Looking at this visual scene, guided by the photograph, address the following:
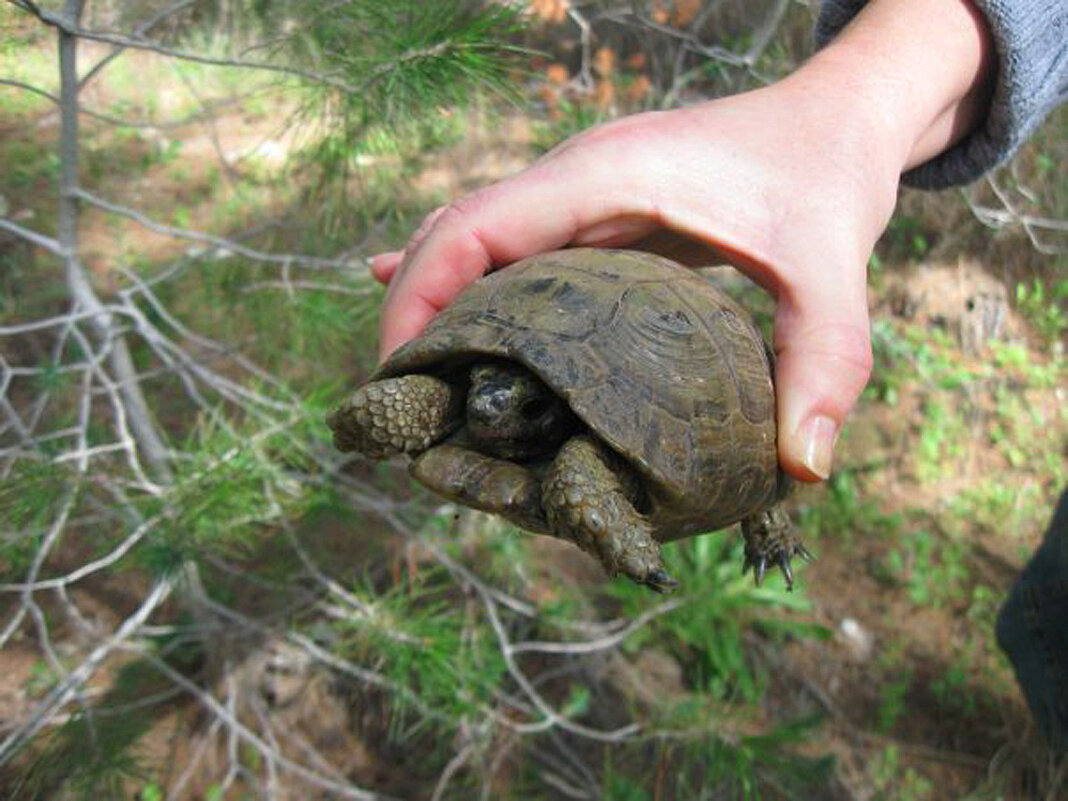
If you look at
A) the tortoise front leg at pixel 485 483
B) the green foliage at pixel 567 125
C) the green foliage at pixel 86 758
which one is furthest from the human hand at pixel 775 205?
the green foliage at pixel 86 758

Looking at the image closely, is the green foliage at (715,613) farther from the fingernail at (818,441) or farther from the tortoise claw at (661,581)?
the tortoise claw at (661,581)

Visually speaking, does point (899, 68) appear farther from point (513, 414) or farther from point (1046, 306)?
point (1046, 306)

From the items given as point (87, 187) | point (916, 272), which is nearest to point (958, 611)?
point (916, 272)

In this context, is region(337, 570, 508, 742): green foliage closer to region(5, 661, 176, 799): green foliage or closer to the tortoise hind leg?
region(5, 661, 176, 799): green foliage

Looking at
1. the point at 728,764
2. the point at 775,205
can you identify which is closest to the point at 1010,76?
the point at 775,205

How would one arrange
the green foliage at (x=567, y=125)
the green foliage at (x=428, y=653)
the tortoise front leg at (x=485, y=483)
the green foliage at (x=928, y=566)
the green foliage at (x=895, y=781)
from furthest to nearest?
the green foliage at (x=928, y=566) → the green foliage at (x=895, y=781) → the green foliage at (x=567, y=125) → the green foliage at (x=428, y=653) → the tortoise front leg at (x=485, y=483)

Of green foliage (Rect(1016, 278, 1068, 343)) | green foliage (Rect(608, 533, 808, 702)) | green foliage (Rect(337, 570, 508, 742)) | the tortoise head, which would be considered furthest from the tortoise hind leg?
green foliage (Rect(1016, 278, 1068, 343))

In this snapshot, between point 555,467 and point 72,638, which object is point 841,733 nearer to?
point 555,467

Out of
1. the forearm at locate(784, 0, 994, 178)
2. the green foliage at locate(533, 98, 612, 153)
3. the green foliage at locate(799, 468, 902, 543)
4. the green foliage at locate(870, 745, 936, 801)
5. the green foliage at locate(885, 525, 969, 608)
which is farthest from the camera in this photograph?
the green foliage at locate(799, 468, 902, 543)
